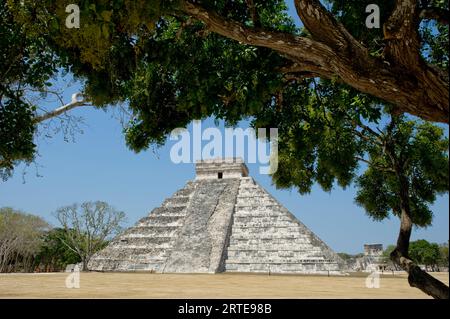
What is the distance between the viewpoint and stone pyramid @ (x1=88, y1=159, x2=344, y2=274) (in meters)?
21.3

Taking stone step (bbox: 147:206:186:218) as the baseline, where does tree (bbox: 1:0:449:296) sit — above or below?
above

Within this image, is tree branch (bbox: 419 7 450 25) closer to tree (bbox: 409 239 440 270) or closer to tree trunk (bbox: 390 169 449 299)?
tree trunk (bbox: 390 169 449 299)

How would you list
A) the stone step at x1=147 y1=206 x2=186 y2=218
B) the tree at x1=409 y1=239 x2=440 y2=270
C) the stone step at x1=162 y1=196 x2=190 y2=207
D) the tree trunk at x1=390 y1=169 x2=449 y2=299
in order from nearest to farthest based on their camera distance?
the tree trunk at x1=390 y1=169 x2=449 y2=299
the stone step at x1=147 y1=206 x2=186 y2=218
the stone step at x1=162 y1=196 x2=190 y2=207
the tree at x1=409 y1=239 x2=440 y2=270

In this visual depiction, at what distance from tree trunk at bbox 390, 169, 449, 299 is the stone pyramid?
15.2 metres

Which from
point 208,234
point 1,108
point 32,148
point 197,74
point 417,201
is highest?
point 197,74

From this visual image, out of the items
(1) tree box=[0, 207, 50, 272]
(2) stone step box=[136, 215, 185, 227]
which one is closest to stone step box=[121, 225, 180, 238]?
(2) stone step box=[136, 215, 185, 227]

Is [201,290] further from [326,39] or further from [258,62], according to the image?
[326,39]

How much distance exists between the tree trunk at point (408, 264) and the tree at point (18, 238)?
33643 mm

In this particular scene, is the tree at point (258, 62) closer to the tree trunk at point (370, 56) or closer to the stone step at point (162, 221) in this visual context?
the tree trunk at point (370, 56)

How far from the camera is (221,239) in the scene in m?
23.2

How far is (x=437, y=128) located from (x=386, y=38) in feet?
35.8
